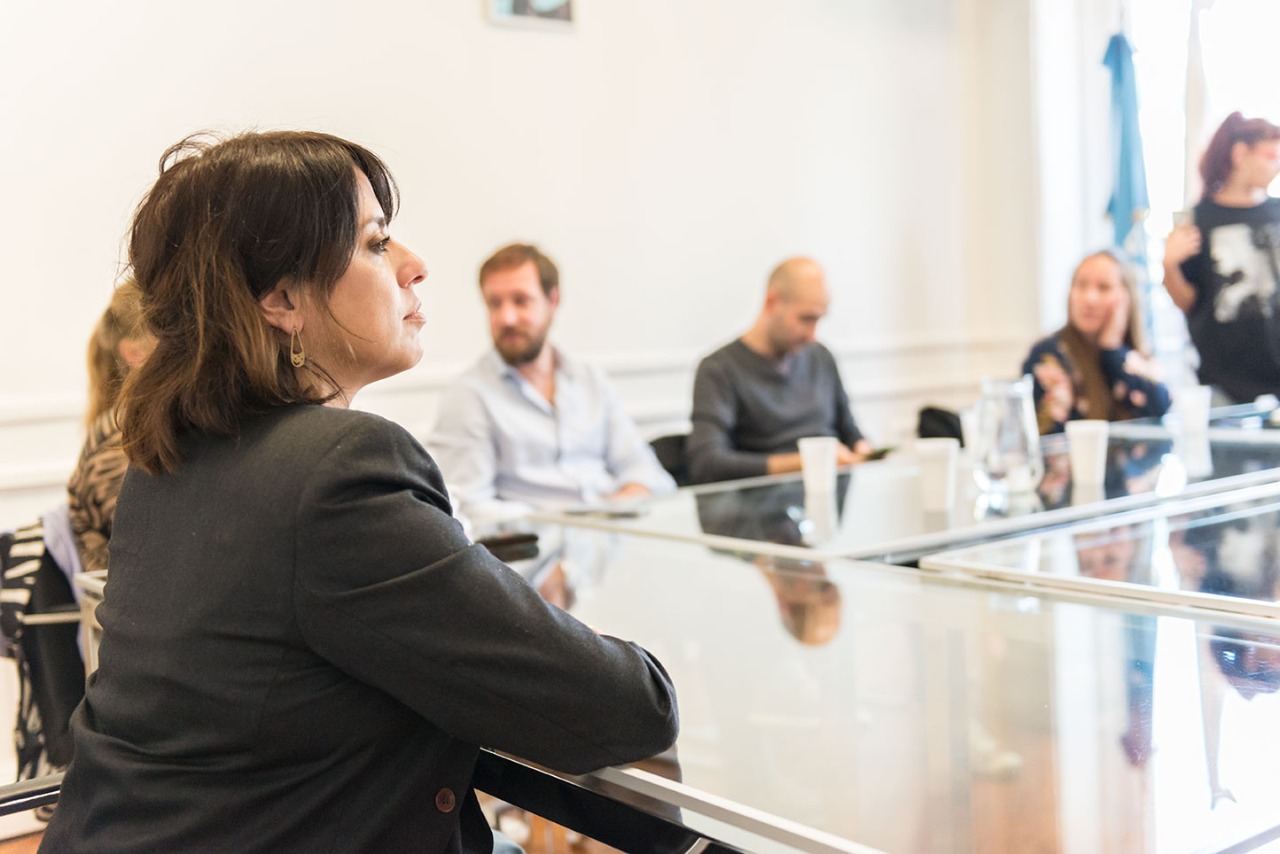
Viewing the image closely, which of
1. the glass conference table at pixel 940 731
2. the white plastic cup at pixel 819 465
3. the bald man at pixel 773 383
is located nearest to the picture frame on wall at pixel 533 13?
the bald man at pixel 773 383

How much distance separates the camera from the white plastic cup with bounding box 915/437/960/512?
6.89 ft

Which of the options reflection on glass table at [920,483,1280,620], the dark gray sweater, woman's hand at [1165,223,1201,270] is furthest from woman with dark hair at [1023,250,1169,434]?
reflection on glass table at [920,483,1280,620]

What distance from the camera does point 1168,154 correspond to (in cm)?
Result: 498

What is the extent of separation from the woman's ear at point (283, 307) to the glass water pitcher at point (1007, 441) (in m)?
1.51

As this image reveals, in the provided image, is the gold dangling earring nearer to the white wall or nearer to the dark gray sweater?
the white wall

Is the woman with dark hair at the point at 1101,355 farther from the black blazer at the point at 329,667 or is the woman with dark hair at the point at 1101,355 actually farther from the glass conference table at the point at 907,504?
the black blazer at the point at 329,667

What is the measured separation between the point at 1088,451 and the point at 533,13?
2.48 metres

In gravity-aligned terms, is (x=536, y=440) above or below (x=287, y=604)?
below

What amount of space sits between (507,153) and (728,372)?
102 centimetres

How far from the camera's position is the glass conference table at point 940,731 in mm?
869

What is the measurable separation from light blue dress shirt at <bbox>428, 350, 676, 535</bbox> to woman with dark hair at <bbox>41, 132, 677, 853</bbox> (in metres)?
1.94

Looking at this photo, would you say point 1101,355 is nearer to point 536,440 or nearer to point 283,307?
point 536,440

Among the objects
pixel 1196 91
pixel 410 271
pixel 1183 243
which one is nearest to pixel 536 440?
pixel 410 271

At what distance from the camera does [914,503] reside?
7.15 ft
